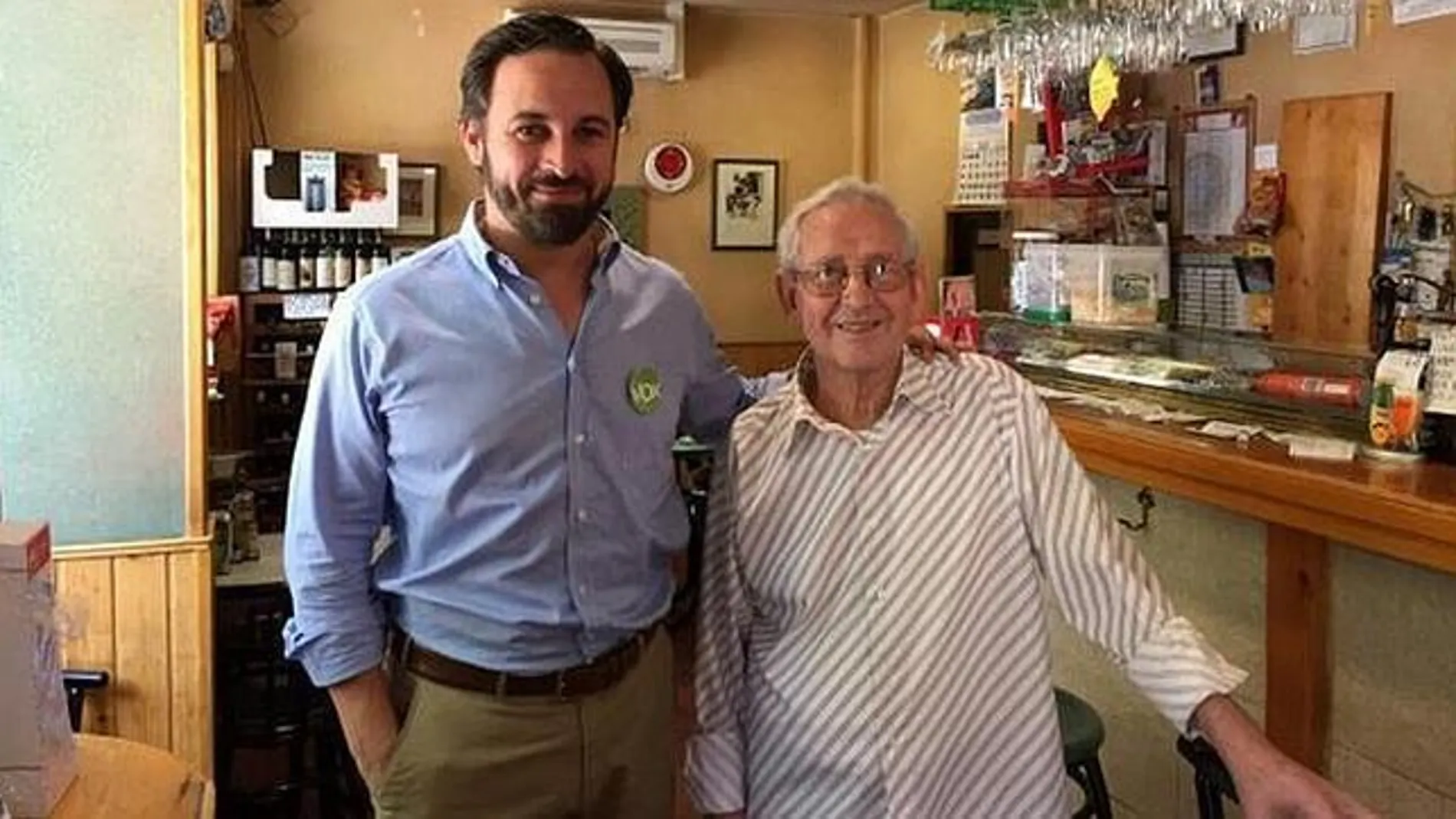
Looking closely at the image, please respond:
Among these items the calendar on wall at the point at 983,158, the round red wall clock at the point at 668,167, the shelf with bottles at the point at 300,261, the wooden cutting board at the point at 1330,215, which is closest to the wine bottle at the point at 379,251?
the shelf with bottles at the point at 300,261

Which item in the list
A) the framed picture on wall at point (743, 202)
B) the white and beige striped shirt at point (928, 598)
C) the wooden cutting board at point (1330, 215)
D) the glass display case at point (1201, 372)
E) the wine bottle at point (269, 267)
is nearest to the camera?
the white and beige striped shirt at point (928, 598)

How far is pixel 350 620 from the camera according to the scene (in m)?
1.84

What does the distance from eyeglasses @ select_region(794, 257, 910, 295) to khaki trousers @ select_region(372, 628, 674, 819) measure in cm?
58

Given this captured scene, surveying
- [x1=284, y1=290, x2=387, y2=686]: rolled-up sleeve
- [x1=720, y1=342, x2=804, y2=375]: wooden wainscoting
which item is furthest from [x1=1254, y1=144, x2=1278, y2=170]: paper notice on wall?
[x1=284, y1=290, x2=387, y2=686]: rolled-up sleeve

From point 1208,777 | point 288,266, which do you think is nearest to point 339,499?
point 1208,777

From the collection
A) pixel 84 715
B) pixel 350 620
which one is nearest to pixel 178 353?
pixel 84 715

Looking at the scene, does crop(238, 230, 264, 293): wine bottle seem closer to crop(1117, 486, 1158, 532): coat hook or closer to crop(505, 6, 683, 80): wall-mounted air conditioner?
crop(505, 6, 683, 80): wall-mounted air conditioner

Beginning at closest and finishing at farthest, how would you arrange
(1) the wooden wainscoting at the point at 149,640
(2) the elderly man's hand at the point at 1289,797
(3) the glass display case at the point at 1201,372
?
(2) the elderly man's hand at the point at 1289,797, (3) the glass display case at the point at 1201,372, (1) the wooden wainscoting at the point at 149,640

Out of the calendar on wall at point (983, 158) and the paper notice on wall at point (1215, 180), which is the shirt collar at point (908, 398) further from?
the calendar on wall at point (983, 158)

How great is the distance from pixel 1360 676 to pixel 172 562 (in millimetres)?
2288

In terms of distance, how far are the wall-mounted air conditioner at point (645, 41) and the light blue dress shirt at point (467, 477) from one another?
3.98 m

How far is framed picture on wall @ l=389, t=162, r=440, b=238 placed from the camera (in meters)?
5.62

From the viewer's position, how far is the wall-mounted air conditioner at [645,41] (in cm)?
569

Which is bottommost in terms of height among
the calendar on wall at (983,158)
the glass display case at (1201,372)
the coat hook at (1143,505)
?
the coat hook at (1143,505)
